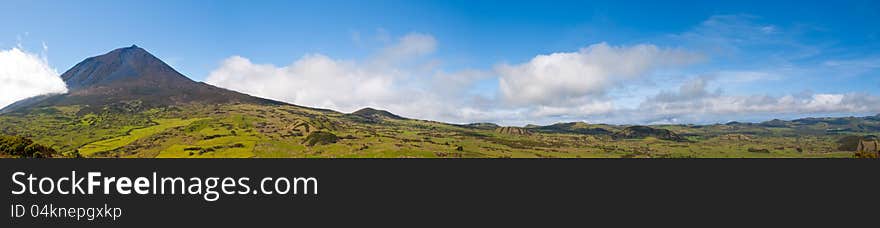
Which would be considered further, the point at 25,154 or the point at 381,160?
A: the point at 25,154

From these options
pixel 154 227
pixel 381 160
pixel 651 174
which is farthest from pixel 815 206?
pixel 154 227

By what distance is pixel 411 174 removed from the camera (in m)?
27.3

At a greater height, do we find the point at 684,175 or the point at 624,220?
the point at 684,175

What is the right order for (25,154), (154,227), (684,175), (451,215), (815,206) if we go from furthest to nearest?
(25,154) → (684,175) → (815,206) → (451,215) → (154,227)

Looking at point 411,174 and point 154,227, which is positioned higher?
point 411,174

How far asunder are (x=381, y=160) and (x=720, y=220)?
737 inches

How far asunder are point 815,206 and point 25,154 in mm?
115727

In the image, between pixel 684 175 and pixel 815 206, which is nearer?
pixel 815 206

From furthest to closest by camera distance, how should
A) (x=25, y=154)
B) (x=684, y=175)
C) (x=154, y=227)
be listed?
(x=25, y=154)
(x=684, y=175)
(x=154, y=227)

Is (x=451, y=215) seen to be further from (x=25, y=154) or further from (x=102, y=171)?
(x=25, y=154)

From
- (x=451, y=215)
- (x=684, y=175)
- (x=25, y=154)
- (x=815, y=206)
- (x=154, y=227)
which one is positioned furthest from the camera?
(x=25, y=154)

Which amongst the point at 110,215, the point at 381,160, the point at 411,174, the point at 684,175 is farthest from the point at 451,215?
the point at 110,215

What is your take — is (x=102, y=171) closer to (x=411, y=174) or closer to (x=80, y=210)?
(x=80, y=210)

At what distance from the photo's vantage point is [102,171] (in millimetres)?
24281
